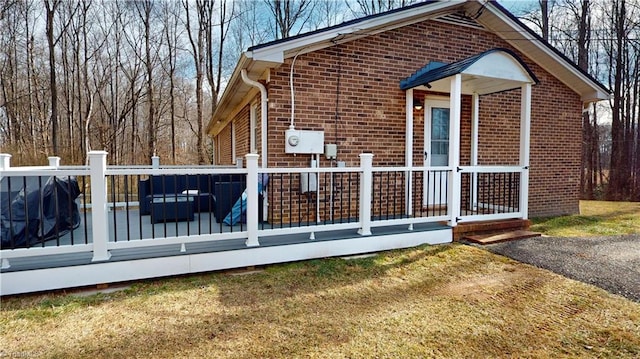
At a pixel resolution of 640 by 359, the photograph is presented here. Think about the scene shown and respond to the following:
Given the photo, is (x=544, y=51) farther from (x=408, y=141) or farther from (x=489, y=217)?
(x=489, y=217)

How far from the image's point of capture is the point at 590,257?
458 cm

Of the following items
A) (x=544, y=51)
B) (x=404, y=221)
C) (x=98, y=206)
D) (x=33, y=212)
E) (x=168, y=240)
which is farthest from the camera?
(x=544, y=51)

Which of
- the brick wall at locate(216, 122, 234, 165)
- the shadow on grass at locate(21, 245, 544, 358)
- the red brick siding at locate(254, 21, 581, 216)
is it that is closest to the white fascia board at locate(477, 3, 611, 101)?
the red brick siding at locate(254, 21, 581, 216)

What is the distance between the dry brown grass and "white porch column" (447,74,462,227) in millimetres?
1387

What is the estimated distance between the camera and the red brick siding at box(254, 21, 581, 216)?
5.52 meters

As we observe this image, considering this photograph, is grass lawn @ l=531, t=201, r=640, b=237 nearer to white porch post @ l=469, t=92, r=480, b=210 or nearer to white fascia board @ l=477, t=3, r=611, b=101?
white porch post @ l=469, t=92, r=480, b=210

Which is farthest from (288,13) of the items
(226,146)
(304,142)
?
(304,142)

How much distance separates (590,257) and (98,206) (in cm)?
592

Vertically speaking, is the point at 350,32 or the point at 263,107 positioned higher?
the point at 350,32

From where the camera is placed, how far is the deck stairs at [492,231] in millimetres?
5339

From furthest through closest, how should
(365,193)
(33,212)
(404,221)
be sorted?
1. (404,221)
2. (365,193)
3. (33,212)

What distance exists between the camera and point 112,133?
1920cm

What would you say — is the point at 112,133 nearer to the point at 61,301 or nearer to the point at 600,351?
the point at 61,301

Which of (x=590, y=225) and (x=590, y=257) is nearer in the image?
(x=590, y=257)
